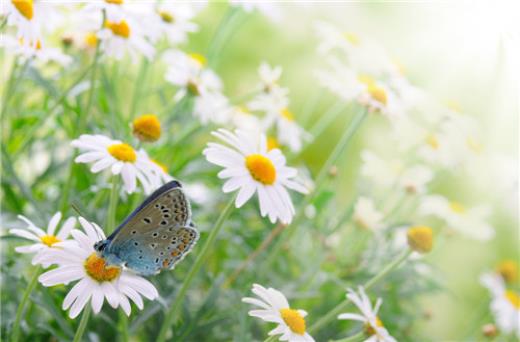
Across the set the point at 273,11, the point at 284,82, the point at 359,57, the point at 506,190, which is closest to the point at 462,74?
the point at 284,82

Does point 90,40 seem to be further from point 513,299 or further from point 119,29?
point 513,299

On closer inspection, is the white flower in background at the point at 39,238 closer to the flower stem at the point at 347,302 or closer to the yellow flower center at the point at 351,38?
the flower stem at the point at 347,302

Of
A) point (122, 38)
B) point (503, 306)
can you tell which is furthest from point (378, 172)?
point (122, 38)

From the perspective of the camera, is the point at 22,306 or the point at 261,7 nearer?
the point at 22,306

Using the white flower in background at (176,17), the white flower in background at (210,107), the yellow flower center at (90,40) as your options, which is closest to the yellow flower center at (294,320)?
the white flower in background at (210,107)

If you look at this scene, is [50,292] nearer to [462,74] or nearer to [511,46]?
[511,46]

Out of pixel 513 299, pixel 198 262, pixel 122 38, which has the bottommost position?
pixel 513 299
